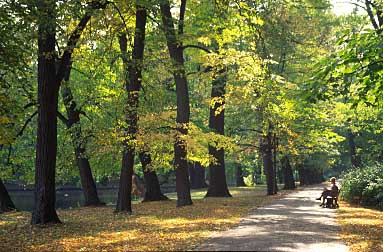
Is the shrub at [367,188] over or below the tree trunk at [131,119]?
below

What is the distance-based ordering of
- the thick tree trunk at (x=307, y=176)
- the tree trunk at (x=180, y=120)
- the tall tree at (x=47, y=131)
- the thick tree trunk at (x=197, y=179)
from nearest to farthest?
the tall tree at (x=47, y=131) < the tree trunk at (x=180, y=120) < the thick tree trunk at (x=197, y=179) < the thick tree trunk at (x=307, y=176)

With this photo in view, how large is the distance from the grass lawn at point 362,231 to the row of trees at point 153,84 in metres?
3.45

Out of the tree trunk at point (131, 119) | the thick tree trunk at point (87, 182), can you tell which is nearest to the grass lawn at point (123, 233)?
the tree trunk at point (131, 119)

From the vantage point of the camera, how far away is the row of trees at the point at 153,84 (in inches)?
457

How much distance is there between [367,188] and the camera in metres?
21.6

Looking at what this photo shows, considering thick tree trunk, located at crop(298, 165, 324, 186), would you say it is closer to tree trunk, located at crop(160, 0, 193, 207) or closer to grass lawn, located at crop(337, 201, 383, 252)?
tree trunk, located at crop(160, 0, 193, 207)

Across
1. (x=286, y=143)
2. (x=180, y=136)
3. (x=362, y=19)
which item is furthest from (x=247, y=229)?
(x=362, y=19)

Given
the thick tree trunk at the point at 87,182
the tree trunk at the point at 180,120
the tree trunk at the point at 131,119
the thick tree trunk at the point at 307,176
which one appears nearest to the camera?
the tree trunk at the point at 131,119

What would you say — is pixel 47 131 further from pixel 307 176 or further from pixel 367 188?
pixel 307 176

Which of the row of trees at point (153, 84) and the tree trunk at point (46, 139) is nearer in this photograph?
the row of trees at point (153, 84)

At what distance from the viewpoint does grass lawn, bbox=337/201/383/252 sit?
10452mm

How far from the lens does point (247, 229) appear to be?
12.5m

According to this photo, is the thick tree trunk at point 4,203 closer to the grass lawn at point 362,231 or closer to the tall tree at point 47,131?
the tall tree at point 47,131

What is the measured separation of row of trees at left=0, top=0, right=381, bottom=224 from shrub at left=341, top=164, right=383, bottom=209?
3.48m
